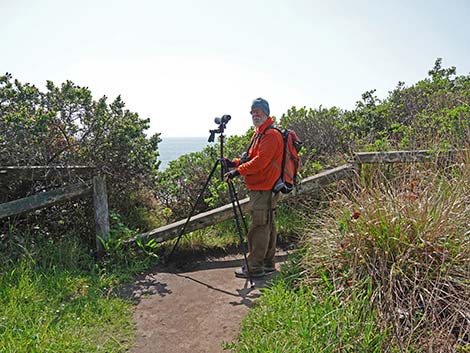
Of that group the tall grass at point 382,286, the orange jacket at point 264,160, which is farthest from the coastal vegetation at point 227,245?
the orange jacket at point 264,160

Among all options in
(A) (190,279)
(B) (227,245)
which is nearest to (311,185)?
(B) (227,245)

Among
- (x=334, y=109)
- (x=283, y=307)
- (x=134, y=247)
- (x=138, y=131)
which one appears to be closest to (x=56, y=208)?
(x=134, y=247)

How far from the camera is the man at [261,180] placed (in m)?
4.25

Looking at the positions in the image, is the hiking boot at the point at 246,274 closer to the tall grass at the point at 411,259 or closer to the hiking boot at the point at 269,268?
the hiking boot at the point at 269,268

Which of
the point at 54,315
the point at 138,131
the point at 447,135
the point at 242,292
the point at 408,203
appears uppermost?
the point at 138,131

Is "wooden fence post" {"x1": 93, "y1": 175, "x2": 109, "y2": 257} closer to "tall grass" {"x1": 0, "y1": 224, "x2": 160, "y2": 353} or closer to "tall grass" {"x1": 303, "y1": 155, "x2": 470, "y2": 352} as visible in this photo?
"tall grass" {"x1": 0, "y1": 224, "x2": 160, "y2": 353}

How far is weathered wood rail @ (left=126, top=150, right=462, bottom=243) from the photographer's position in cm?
503

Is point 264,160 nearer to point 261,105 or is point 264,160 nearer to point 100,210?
point 261,105

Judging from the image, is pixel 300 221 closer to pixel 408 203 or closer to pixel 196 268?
pixel 196 268

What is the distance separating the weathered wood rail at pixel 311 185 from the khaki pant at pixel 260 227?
68 cm

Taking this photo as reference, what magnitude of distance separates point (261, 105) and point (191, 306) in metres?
2.38

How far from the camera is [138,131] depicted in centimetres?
560

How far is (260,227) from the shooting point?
457 centimetres

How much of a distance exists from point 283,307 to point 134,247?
2.52 metres
